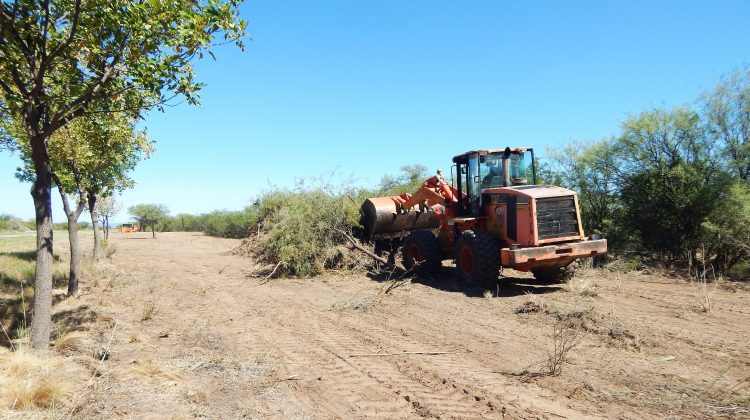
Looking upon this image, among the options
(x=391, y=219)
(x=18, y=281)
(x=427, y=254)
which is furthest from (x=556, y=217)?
(x=18, y=281)

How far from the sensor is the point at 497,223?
9.85 metres

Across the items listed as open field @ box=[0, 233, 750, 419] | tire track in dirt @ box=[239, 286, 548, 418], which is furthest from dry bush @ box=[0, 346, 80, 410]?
tire track in dirt @ box=[239, 286, 548, 418]

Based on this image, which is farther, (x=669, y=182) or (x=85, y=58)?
(x=669, y=182)

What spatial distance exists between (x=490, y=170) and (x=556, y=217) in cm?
181

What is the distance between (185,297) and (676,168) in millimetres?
12558

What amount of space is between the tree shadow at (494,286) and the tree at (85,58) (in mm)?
6450

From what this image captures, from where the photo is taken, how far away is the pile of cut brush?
12.4 metres

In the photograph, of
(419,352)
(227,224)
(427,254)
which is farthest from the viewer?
(227,224)

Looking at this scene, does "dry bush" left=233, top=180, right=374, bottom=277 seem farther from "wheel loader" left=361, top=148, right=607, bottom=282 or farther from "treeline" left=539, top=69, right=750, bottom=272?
"treeline" left=539, top=69, right=750, bottom=272

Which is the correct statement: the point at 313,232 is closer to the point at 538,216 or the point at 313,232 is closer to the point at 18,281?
the point at 538,216

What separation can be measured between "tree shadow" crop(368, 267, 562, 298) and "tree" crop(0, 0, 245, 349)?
21.2 feet

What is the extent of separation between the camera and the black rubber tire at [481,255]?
30.4ft

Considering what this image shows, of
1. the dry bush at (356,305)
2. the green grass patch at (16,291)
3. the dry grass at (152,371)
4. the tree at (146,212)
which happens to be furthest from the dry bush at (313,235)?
the tree at (146,212)

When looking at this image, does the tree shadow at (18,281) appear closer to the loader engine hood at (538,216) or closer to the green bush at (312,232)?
the green bush at (312,232)
